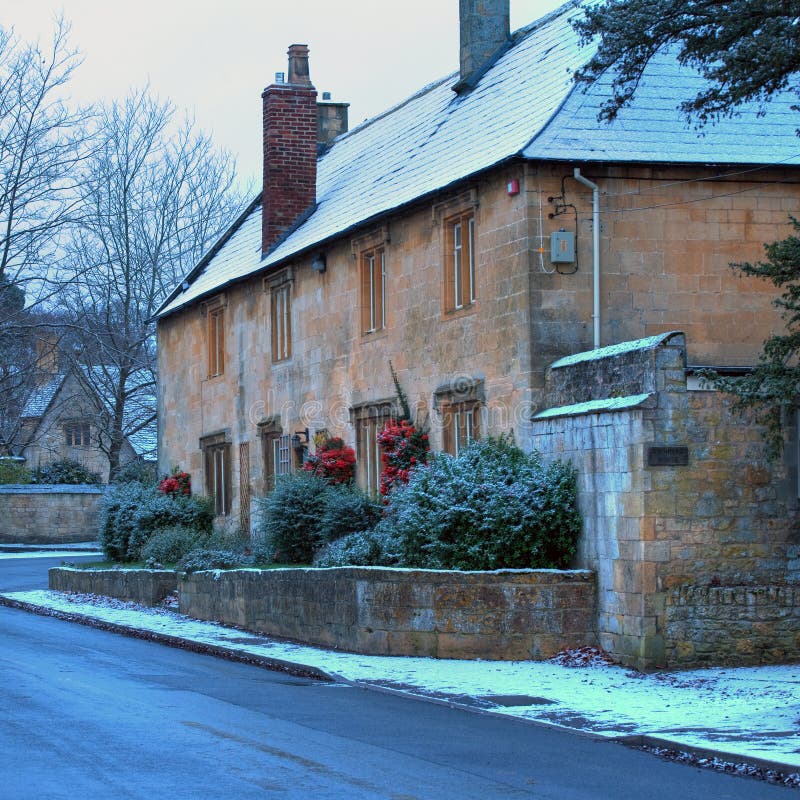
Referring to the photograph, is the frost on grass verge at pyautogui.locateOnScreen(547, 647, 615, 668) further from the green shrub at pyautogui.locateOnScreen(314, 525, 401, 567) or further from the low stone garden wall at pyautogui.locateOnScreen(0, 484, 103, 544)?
the low stone garden wall at pyautogui.locateOnScreen(0, 484, 103, 544)

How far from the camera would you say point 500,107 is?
21500 mm

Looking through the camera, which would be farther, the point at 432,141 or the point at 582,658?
the point at 432,141

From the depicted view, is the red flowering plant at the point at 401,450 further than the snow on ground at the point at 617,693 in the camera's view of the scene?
Yes

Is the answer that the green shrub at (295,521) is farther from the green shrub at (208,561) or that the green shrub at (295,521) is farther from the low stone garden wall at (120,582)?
the low stone garden wall at (120,582)

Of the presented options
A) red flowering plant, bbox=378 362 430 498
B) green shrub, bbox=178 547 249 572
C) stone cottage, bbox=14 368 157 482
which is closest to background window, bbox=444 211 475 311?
red flowering plant, bbox=378 362 430 498

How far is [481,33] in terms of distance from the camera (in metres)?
25.0

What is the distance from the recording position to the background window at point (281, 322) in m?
26.7

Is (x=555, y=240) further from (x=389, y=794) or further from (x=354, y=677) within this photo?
(x=389, y=794)

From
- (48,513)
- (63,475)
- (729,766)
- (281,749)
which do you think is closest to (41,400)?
(63,475)

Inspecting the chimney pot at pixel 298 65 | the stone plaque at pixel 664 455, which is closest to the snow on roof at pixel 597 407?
the stone plaque at pixel 664 455

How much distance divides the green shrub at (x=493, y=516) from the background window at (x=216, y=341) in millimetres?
13783

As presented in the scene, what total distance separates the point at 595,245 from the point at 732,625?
214 inches

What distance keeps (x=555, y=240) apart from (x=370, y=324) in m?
5.82

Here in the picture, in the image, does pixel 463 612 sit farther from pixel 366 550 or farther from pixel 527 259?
pixel 527 259
